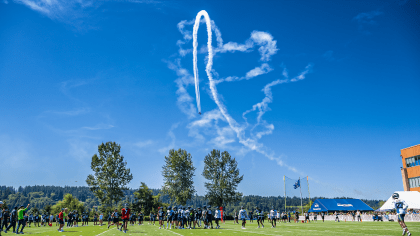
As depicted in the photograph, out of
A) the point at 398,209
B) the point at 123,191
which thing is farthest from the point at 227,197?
the point at 398,209

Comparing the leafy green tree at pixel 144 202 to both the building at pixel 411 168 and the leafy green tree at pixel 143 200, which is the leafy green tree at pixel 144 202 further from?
the building at pixel 411 168

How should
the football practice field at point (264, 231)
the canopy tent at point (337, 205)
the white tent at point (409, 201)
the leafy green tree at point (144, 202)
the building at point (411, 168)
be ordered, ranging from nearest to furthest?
the football practice field at point (264, 231) → the white tent at point (409, 201) → the building at point (411, 168) → the canopy tent at point (337, 205) → the leafy green tree at point (144, 202)

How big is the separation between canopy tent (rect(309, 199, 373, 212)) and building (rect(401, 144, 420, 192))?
1160cm

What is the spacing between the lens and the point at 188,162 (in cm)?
6931

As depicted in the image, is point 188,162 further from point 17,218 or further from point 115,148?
point 17,218

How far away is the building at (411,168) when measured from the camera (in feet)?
194

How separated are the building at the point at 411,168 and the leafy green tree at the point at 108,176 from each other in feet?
213

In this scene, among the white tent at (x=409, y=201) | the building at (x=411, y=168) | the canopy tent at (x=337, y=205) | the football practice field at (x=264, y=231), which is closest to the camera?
the football practice field at (x=264, y=231)

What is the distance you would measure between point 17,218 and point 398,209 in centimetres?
2935

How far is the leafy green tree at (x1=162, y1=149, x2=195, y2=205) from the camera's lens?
6519 centimetres

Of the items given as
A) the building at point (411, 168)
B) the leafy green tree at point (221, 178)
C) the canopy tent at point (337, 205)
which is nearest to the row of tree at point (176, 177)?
the leafy green tree at point (221, 178)

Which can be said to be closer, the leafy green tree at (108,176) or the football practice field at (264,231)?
the football practice field at (264,231)

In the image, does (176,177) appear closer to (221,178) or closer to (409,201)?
(221,178)

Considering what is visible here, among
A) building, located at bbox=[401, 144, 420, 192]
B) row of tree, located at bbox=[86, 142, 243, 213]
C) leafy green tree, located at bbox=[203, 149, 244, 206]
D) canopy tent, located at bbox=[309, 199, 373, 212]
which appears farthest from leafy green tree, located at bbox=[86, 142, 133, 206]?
building, located at bbox=[401, 144, 420, 192]
